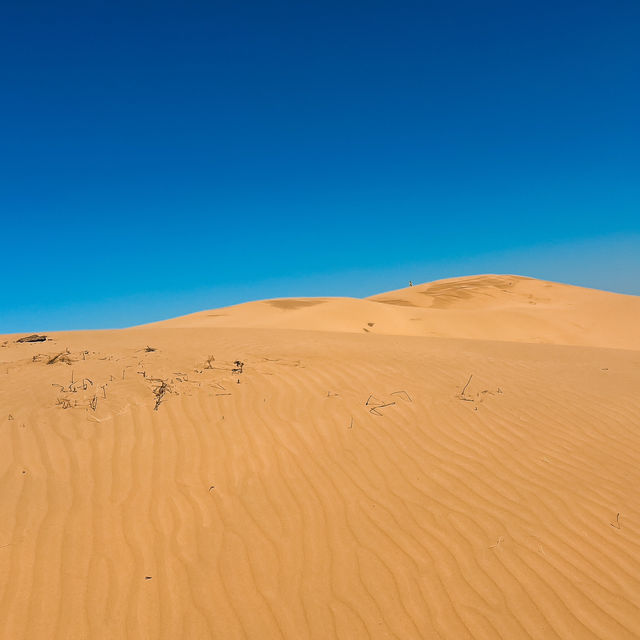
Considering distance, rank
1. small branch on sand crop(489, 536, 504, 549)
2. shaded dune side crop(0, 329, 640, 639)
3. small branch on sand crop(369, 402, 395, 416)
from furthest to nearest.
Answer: small branch on sand crop(369, 402, 395, 416)
small branch on sand crop(489, 536, 504, 549)
shaded dune side crop(0, 329, 640, 639)

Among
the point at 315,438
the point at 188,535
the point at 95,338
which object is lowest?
the point at 188,535

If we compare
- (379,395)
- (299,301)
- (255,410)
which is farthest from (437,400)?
(299,301)

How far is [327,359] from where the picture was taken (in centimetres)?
748

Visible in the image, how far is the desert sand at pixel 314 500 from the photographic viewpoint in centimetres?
286

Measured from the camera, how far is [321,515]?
3729 mm

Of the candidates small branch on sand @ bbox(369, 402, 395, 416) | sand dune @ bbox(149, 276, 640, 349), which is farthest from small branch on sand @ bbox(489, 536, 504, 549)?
sand dune @ bbox(149, 276, 640, 349)

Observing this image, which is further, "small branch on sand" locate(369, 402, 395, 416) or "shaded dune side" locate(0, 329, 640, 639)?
"small branch on sand" locate(369, 402, 395, 416)

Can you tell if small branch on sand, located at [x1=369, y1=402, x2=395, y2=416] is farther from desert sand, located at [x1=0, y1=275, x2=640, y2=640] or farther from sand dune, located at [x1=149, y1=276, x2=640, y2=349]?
sand dune, located at [x1=149, y1=276, x2=640, y2=349]

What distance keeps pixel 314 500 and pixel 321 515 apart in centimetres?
20

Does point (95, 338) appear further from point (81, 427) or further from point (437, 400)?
point (437, 400)

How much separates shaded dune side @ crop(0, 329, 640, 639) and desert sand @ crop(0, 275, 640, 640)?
0.05 feet

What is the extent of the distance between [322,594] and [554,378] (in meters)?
5.97

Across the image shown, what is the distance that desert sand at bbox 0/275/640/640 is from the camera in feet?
9.39

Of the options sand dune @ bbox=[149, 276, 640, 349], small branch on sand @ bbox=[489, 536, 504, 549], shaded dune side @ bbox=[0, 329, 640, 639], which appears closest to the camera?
shaded dune side @ bbox=[0, 329, 640, 639]
